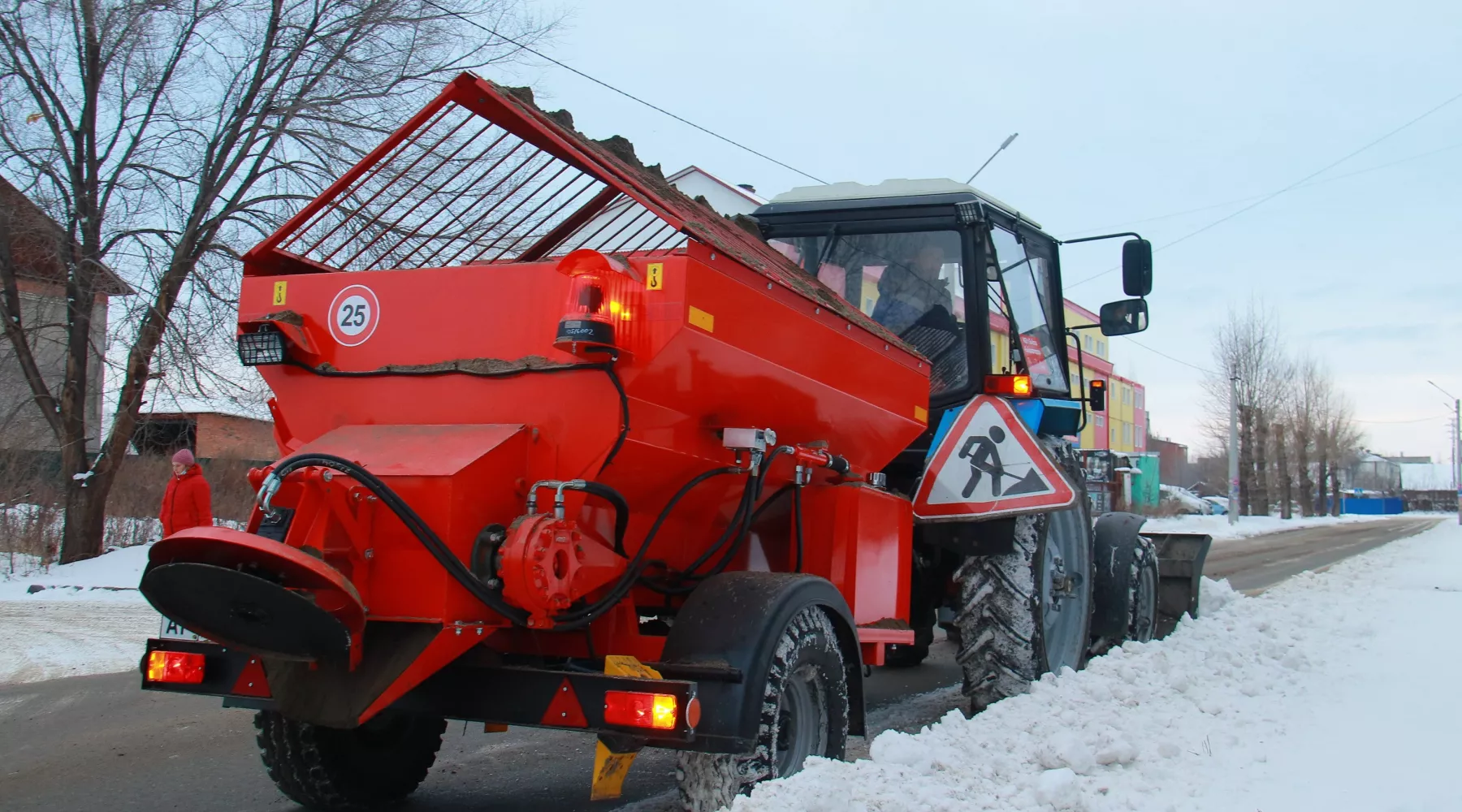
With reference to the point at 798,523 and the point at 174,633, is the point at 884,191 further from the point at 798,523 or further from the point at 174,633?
the point at 174,633

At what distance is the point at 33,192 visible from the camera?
504 inches

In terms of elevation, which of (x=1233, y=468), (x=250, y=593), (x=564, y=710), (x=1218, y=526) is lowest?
(x=1218, y=526)

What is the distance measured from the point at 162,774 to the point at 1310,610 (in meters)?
8.74

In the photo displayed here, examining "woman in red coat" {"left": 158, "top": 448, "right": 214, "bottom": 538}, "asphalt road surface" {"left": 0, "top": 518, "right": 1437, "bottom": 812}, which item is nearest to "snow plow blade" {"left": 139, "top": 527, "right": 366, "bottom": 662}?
"asphalt road surface" {"left": 0, "top": 518, "right": 1437, "bottom": 812}

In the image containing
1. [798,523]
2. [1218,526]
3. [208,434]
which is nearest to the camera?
[798,523]

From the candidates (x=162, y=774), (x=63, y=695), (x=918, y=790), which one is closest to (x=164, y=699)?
(x=63, y=695)

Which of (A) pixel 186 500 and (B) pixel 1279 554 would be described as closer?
(A) pixel 186 500

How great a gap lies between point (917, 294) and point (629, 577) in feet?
9.84

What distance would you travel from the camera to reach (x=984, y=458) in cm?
554

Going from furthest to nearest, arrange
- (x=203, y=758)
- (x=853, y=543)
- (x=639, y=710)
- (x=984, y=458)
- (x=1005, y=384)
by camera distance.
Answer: (x=1005, y=384)
(x=984, y=458)
(x=203, y=758)
(x=853, y=543)
(x=639, y=710)

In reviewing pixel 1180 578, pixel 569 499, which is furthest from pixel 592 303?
pixel 1180 578

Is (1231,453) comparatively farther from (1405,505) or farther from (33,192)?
(1405,505)

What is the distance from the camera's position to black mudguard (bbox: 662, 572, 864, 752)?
3365 mm

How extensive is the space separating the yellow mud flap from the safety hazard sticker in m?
2.40
